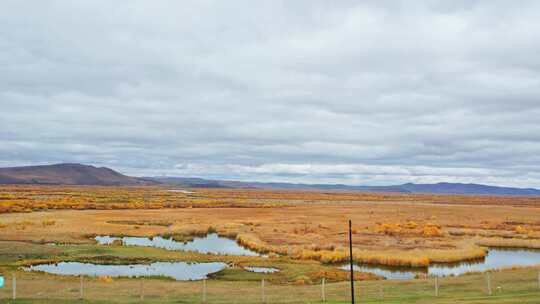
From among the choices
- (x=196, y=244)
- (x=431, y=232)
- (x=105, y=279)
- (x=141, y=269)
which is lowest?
(x=196, y=244)

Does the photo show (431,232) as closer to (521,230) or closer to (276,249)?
(521,230)

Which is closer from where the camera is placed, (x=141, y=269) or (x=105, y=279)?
(x=105, y=279)

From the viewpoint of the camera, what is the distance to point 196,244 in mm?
60156

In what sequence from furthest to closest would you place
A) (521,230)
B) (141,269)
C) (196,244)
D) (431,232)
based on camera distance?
(521,230) → (431,232) → (196,244) → (141,269)

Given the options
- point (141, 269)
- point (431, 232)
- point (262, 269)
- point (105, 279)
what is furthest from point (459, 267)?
point (105, 279)

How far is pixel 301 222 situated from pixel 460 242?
29.0 metres

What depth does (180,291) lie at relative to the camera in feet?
101

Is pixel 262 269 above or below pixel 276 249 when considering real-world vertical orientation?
below

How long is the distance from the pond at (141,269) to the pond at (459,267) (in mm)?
12276

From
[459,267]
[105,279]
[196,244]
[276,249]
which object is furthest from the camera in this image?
[196,244]

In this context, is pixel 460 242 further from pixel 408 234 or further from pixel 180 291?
pixel 180 291

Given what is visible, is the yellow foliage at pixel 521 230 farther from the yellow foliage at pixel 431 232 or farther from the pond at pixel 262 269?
the pond at pixel 262 269

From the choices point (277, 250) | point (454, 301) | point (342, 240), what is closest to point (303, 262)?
point (277, 250)

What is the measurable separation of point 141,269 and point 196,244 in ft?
60.4
